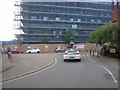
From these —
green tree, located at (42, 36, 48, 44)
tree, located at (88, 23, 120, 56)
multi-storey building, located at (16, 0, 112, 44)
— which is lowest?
green tree, located at (42, 36, 48, 44)

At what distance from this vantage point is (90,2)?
381 feet

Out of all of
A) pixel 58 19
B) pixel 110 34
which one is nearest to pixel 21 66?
pixel 110 34

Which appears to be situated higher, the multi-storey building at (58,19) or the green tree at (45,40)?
the multi-storey building at (58,19)

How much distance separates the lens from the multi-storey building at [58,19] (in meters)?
105

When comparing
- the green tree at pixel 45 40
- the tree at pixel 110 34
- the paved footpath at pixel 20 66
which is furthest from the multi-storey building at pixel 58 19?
the paved footpath at pixel 20 66

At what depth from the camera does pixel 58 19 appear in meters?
110

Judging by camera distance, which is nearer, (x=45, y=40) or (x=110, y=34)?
(x=110, y=34)

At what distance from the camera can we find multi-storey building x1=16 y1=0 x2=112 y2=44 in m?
105

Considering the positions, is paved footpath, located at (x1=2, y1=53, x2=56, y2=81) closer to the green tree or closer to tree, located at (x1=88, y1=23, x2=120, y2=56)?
tree, located at (x1=88, y1=23, x2=120, y2=56)

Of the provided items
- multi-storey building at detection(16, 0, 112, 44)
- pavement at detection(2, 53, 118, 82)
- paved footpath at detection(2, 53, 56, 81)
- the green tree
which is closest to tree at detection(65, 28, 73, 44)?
multi-storey building at detection(16, 0, 112, 44)

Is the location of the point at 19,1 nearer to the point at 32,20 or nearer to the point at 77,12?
the point at 32,20

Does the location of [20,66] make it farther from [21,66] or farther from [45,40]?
[45,40]

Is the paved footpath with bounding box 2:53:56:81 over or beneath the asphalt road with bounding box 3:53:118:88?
beneath

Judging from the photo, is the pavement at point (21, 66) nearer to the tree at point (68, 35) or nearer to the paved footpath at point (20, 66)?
the paved footpath at point (20, 66)
